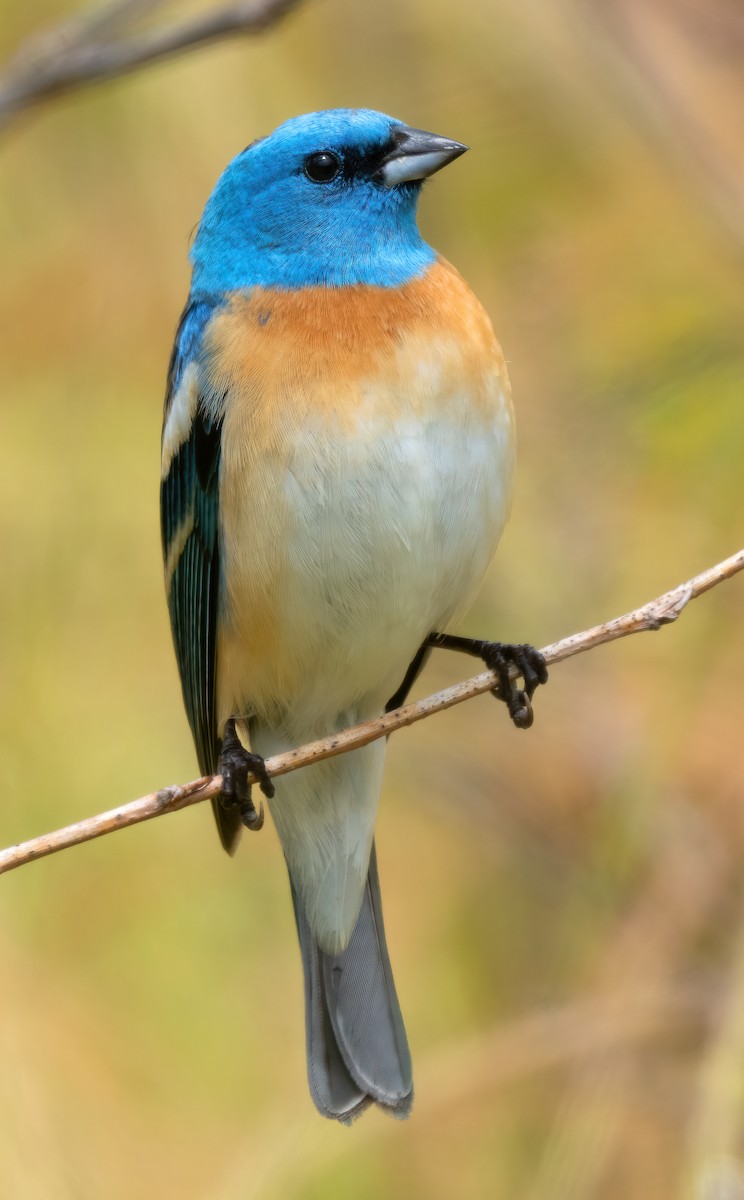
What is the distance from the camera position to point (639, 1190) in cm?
368

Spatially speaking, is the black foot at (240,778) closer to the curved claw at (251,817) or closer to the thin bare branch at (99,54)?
the curved claw at (251,817)

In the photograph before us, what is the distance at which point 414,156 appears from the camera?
326cm

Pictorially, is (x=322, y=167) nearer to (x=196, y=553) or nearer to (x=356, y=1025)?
(x=196, y=553)

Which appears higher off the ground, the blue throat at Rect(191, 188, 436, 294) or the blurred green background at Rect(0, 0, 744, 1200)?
the blue throat at Rect(191, 188, 436, 294)

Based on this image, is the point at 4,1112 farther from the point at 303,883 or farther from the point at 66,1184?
the point at 303,883

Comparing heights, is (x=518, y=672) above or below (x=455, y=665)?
above

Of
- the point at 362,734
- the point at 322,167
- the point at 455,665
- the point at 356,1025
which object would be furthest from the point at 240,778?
Answer: the point at 322,167

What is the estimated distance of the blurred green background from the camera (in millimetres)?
3701

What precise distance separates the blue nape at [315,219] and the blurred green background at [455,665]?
770 millimetres

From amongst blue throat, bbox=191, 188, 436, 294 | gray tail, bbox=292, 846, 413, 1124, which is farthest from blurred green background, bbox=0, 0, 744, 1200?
blue throat, bbox=191, 188, 436, 294

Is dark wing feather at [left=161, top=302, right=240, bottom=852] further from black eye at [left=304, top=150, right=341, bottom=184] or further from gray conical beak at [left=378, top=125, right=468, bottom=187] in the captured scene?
gray conical beak at [left=378, top=125, right=468, bottom=187]

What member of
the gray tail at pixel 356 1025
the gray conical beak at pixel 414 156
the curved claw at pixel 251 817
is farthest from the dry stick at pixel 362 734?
the gray conical beak at pixel 414 156

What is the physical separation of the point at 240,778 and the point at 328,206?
132 centimetres

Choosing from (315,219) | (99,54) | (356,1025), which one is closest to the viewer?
(99,54)
